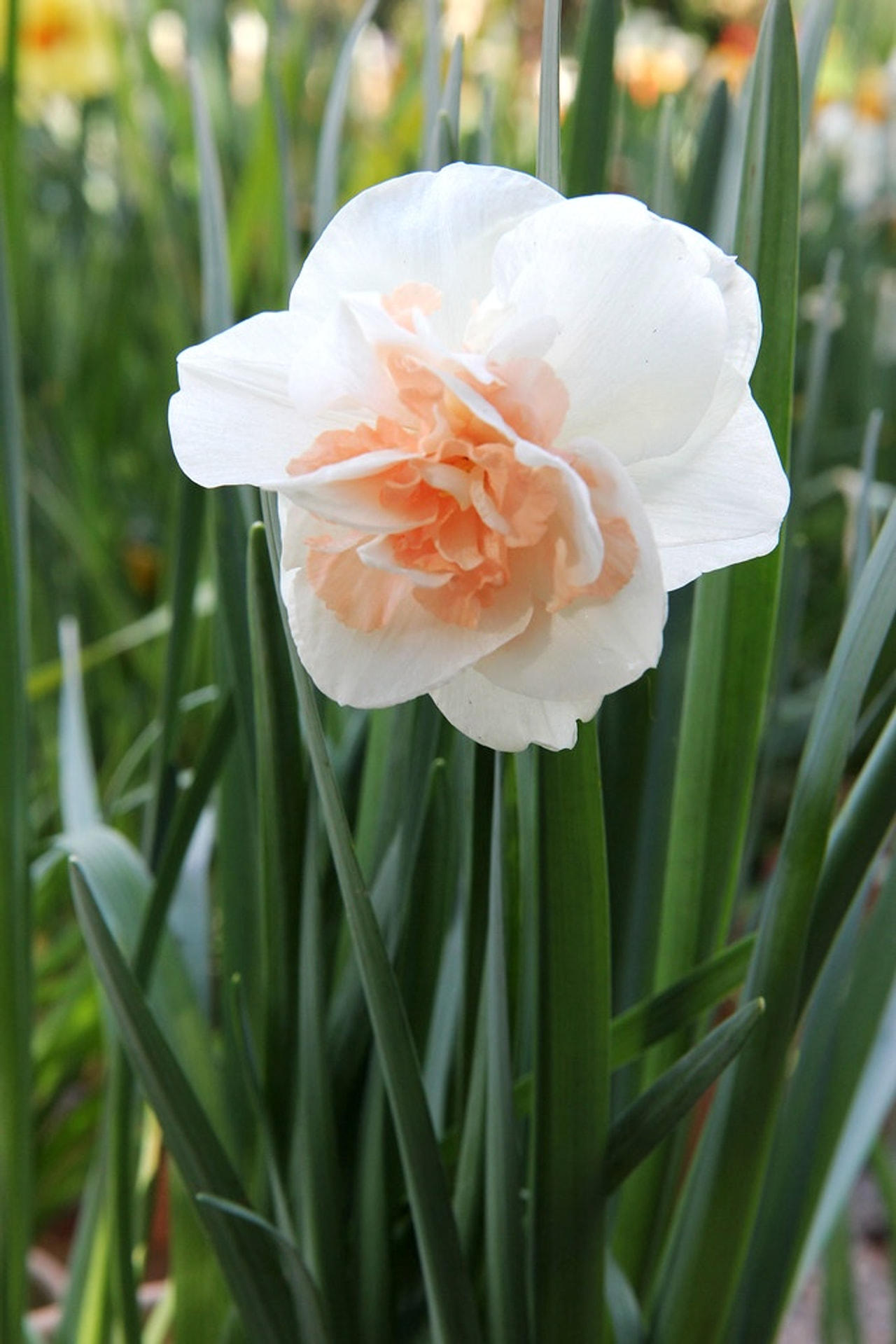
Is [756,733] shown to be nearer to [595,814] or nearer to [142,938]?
[595,814]

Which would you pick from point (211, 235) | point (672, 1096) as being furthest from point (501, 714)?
point (211, 235)

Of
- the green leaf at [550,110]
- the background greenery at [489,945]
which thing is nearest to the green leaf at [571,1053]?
the background greenery at [489,945]

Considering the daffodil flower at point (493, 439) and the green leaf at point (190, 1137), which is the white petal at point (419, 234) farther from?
the green leaf at point (190, 1137)

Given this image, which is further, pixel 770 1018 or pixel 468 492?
pixel 770 1018

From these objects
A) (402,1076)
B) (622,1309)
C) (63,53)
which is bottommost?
(622,1309)

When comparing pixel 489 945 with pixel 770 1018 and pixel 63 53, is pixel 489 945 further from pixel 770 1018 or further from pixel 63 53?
pixel 63 53

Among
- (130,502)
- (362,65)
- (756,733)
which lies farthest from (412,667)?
(362,65)
